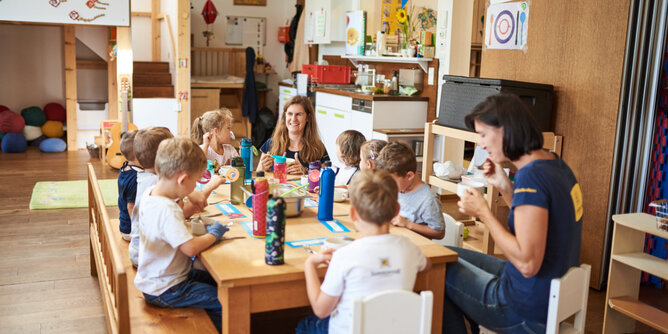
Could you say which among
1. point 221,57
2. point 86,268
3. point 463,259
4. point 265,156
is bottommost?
point 86,268

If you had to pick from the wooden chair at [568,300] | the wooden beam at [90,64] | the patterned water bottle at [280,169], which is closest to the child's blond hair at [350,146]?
the patterned water bottle at [280,169]

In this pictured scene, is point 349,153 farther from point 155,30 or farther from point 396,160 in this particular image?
point 155,30

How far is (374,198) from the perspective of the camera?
183cm

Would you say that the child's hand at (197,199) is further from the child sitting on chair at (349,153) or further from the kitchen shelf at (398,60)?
the kitchen shelf at (398,60)

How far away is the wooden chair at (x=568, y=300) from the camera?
193 cm

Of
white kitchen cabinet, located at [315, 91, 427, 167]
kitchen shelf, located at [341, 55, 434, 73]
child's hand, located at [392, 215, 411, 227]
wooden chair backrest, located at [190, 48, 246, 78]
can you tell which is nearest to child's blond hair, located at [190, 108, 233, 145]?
child's hand, located at [392, 215, 411, 227]

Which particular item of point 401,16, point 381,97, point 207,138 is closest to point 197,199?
point 207,138

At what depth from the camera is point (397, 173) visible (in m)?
2.56

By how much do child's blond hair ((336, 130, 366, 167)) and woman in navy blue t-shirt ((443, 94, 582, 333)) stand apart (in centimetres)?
111

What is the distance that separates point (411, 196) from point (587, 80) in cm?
175

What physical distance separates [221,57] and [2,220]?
→ 17.0 feet

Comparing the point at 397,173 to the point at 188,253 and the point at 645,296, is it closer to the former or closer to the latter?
the point at 188,253

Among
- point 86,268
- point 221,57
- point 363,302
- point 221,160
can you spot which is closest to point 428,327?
point 363,302

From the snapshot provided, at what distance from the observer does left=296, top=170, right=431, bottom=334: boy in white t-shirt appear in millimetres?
1802
